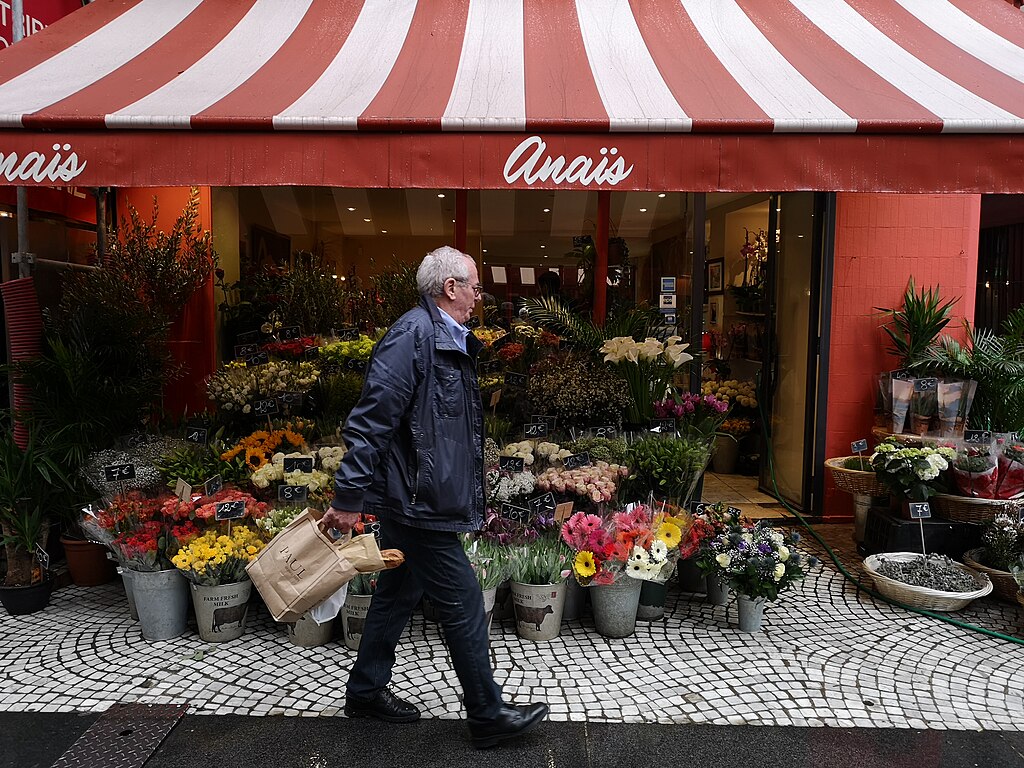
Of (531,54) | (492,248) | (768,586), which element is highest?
(531,54)

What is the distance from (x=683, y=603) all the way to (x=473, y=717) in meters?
1.89

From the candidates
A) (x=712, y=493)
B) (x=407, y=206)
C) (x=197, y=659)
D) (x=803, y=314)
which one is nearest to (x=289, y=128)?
(x=197, y=659)

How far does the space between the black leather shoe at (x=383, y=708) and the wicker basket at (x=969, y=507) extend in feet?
11.6

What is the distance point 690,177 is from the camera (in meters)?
3.57

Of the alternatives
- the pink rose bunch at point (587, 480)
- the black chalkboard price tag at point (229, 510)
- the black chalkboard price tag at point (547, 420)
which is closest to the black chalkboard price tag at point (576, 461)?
the pink rose bunch at point (587, 480)

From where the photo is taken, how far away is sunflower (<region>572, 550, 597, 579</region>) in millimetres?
3771

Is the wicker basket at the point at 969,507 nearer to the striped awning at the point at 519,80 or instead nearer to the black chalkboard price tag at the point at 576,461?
the striped awning at the point at 519,80

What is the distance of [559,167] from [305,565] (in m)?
2.08

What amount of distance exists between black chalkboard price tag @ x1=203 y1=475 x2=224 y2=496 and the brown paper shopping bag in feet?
3.78

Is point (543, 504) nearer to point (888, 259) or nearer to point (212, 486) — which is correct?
point (212, 486)

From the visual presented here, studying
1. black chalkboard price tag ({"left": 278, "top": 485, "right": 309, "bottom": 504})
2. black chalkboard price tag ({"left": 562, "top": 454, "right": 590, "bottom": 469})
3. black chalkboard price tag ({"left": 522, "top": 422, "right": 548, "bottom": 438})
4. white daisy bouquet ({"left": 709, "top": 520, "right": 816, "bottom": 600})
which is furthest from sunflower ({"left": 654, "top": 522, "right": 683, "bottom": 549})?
black chalkboard price tag ({"left": 278, "top": 485, "right": 309, "bottom": 504})

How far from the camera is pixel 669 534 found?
3.97 m

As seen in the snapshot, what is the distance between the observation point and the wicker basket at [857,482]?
17.4 ft

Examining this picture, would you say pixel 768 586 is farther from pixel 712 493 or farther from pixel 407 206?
pixel 407 206
